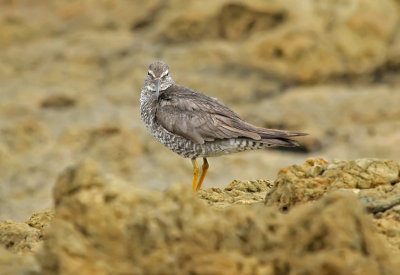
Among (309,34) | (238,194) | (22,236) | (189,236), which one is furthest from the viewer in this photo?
(309,34)

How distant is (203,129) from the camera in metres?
9.67

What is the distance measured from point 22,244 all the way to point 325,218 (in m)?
3.49

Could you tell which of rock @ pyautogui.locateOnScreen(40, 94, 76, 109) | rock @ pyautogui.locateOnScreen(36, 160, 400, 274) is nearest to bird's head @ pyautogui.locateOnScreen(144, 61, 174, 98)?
rock @ pyautogui.locateOnScreen(36, 160, 400, 274)

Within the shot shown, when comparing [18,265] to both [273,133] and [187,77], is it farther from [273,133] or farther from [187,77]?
[187,77]

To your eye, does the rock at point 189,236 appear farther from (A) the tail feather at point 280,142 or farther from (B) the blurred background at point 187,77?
(B) the blurred background at point 187,77

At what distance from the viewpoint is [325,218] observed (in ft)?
15.5

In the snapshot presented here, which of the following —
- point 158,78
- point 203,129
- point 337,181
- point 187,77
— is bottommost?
point 337,181

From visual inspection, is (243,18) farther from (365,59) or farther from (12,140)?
(12,140)

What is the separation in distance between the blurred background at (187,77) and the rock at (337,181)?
825 cm

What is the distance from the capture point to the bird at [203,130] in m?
9.55

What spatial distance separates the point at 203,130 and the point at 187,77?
987 cm

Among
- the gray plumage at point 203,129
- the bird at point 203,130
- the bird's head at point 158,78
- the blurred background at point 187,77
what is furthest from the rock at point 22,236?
the blurred background at point 187,77

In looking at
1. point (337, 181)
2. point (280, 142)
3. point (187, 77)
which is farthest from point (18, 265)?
point (187, 77)

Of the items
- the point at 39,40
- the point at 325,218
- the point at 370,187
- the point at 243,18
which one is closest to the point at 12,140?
the point at 39,40
